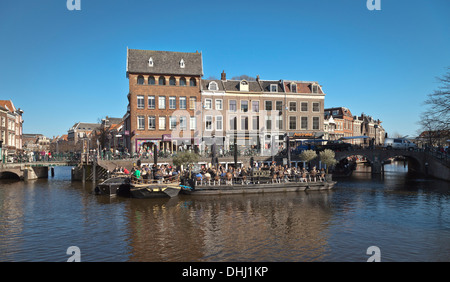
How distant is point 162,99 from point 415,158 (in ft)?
122

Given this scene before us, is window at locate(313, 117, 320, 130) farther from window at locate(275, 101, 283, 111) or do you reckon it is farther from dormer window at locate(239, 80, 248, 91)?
dormer window at locate(239, 80, 248, 91)

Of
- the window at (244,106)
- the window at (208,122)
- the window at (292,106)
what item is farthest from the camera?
the window at (292,106)

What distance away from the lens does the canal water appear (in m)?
12.7

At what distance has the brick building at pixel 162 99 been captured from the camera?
141ft

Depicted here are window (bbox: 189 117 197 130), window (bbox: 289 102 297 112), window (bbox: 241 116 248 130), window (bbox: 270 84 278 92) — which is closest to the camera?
window (bbox: 189 117 197 130)

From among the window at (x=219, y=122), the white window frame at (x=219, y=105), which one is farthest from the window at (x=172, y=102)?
the window at (x=219, y=122)

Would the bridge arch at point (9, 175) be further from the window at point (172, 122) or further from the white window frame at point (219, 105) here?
the white window frame at point (219, 105)

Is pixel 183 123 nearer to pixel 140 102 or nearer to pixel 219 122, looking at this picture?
pixel 219 122

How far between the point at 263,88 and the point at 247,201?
95.6 ft

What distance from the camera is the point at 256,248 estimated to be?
43.7 feet

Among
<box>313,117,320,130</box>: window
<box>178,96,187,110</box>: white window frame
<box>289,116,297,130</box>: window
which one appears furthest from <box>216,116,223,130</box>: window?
<box>313,117,320,130</box>: window

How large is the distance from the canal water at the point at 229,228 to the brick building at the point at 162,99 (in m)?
17.9

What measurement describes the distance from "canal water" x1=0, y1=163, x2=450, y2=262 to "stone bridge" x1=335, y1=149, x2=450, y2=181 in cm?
1499
